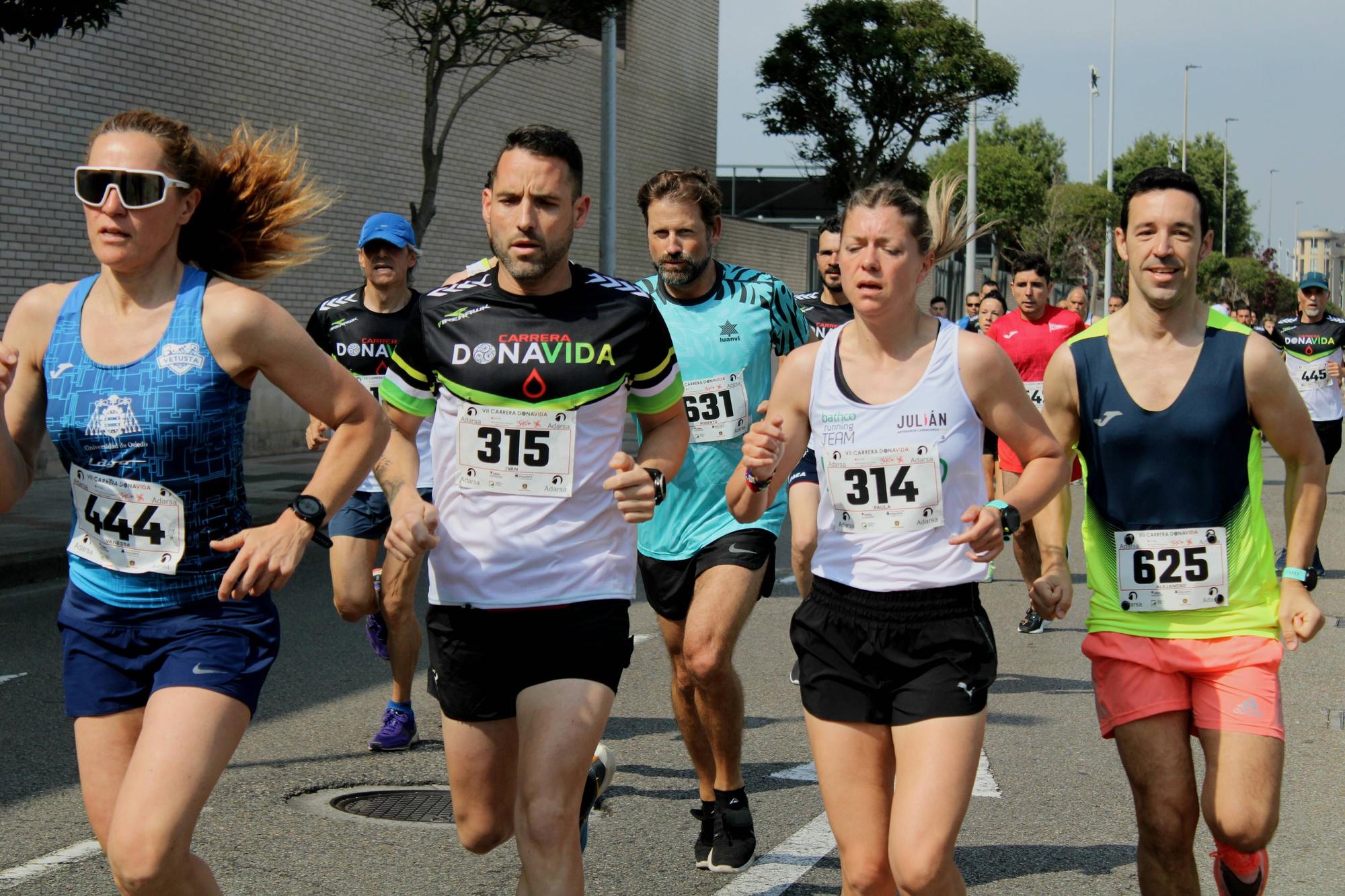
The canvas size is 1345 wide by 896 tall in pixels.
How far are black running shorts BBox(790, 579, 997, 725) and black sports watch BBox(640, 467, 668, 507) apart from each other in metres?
0.52

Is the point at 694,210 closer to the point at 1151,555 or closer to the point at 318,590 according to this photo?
the point at 1151,555

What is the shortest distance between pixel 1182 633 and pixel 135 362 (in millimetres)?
2708

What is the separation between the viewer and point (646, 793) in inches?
234

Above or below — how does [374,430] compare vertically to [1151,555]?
above

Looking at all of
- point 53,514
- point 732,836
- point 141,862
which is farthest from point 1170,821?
point 53,514

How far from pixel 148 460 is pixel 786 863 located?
8.52 feet

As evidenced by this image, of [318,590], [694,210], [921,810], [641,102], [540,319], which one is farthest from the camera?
[641,102]

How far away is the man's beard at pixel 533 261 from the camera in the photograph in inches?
157

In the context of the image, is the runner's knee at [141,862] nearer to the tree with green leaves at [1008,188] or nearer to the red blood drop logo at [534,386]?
the red blood drop logo at [534,386]

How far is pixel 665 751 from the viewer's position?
257 inches

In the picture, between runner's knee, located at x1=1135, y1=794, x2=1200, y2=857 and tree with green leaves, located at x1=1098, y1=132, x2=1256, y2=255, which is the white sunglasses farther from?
tree with green leaves, located at x1=1098, y1=132, x2=1256, y2=255

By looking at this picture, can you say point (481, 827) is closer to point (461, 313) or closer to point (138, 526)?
point (138, 526)

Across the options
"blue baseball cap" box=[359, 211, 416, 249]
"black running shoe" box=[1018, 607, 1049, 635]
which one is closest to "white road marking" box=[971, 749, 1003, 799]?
"black running shoe" box=[1018, 607, 1049, 635]

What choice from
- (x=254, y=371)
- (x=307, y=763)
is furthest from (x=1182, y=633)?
(x=307, y=763)
